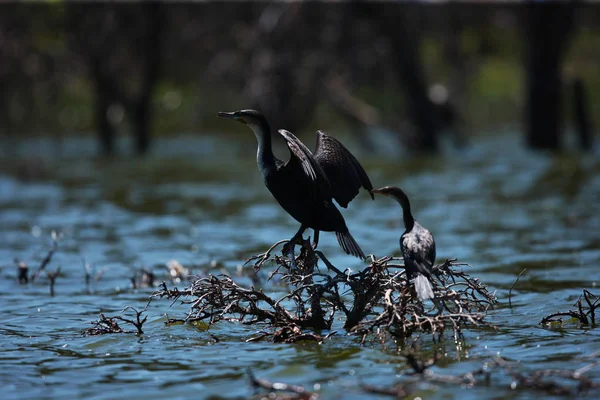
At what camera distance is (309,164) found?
19.2 ft

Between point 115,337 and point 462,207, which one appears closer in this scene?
point 115,337

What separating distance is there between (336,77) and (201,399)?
1808 cm

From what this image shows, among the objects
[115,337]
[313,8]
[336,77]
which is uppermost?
[313,8]

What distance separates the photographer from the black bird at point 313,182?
625 centimetres

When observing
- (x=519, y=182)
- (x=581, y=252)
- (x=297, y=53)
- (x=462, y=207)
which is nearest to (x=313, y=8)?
(x=297, y=53)

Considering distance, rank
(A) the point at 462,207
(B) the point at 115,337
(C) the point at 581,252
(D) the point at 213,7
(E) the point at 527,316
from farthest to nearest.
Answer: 1. (D) the point at 213,7
2. (A) the point at 462,207
3. (C) the point at 581,252
4. (E) the point at 527,316
5. (B) the point at 115,337

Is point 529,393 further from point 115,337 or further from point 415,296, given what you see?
point 115,337

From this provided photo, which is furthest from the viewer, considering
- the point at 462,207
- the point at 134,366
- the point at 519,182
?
the point at 519,182

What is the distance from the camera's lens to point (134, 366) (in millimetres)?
5641

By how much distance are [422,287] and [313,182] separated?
3.74 feet

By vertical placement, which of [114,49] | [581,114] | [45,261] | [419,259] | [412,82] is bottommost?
[419,259]

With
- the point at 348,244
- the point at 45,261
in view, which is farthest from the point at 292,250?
the point at 45,261

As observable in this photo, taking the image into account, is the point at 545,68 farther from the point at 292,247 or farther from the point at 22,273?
the point at 292,247

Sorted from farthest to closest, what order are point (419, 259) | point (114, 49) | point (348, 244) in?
point (114, 49) → point (348, 244) → point (419, 259)
